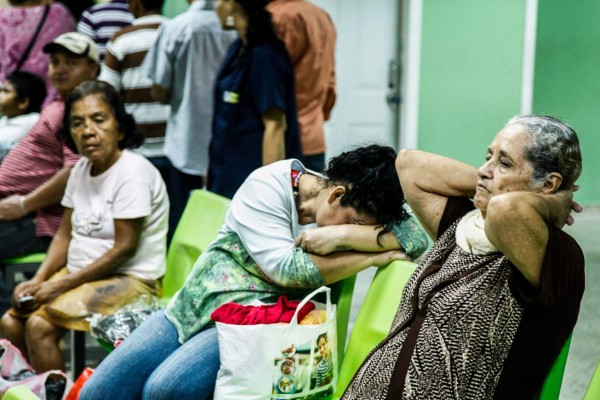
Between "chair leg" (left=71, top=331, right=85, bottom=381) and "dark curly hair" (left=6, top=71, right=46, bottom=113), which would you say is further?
"dark curly hair" (left=6, top=71, right=46, bottom=113)

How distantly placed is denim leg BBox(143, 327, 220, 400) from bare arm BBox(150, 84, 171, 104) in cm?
210

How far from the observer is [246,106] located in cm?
390

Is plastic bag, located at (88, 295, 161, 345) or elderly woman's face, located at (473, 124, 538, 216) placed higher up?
elderly woman's face, located at (473, 124, 538, 216)

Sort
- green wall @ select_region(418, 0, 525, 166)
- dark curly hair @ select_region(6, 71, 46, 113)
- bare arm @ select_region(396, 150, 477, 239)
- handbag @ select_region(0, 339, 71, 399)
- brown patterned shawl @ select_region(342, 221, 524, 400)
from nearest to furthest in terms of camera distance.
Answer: brown patterned shawl @ select_region(342, 221, 524, 400), bare arm @ select_region(396, 150, 477, 239), handbag @ select_region(0, 339, 71, 399), dark curly hair @ select_region(6, 71, 46, 113), green wall @ select_region(418, 0, 525, 166)

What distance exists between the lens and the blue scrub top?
3.78 meters

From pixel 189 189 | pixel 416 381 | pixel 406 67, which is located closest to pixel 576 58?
pixel 406 67

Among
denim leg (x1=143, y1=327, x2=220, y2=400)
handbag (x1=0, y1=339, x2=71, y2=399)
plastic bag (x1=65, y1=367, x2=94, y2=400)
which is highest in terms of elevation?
denim leg (x1=143, y1=327, x2=220, y2=400)

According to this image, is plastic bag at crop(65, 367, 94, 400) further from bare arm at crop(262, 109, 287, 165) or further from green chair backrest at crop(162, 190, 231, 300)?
bare arm at crop(262, 109, 287, 165)

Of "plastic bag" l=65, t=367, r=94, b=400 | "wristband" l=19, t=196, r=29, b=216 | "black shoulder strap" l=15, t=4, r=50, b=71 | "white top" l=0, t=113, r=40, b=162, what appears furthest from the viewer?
"black shoulder strap" l=15, t=4, r=50, b=71

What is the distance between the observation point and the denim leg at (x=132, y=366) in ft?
8.74

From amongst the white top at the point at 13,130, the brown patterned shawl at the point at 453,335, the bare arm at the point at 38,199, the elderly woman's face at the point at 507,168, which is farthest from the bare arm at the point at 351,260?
the white top at the point at 13,130

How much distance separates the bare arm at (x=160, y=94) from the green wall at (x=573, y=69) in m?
2.33

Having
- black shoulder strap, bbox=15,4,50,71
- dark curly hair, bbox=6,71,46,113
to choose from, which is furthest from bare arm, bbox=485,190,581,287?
black shoulder strap, bbox=15,4,50,71

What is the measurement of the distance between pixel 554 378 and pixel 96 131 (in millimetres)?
2010
